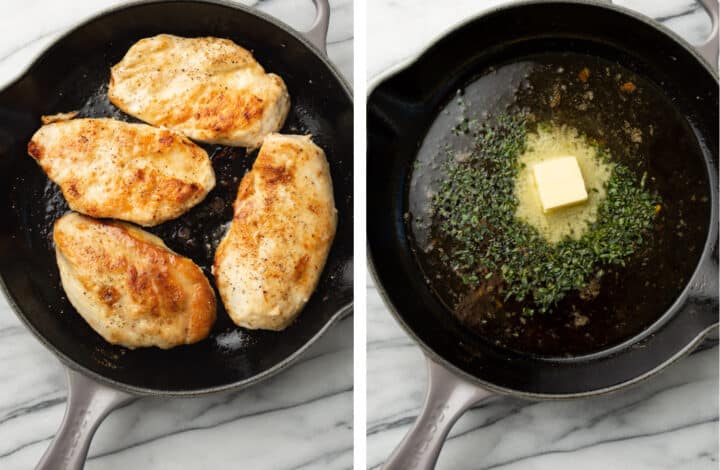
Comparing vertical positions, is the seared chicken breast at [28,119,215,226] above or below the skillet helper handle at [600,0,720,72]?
below

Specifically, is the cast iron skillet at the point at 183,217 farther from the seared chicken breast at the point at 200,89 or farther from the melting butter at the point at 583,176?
the melting butter at the point at 583,176

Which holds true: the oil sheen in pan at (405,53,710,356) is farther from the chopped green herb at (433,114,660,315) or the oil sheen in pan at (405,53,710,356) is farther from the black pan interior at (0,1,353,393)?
the black pan interior at (0,1,353,393)

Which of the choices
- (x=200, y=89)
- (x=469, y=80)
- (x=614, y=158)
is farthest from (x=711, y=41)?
(x=200, y=89)

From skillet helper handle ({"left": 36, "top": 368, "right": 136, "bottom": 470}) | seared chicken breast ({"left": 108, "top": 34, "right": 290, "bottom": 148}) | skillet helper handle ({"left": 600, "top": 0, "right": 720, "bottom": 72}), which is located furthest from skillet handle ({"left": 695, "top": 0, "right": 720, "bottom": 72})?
skillet helper handle ({"left": 36, "top": 368, "right": 136, "bottom": 470})

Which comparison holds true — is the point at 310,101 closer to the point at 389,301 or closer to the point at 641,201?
the point at 389,301

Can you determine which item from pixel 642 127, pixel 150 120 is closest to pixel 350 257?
pixel 150 120

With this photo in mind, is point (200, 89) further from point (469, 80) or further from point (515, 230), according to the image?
point (515, 230)
